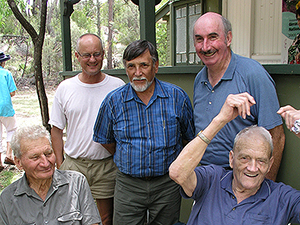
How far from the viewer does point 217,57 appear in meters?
2.03

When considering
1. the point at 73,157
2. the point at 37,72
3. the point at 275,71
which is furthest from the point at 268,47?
the point at 37,72

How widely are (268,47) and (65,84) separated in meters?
2.73

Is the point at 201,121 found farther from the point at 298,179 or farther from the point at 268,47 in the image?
the point at 268,47

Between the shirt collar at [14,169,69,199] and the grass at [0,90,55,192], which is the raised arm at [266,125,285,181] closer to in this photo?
the shirt collar at [14,169,69,199]

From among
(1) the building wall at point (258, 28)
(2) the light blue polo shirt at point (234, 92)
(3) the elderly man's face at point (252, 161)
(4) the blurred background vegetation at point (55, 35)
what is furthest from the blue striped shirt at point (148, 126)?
(4) the blurred background vegetation at point (55, 35)

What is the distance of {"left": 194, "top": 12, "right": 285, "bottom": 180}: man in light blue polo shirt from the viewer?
1.85m

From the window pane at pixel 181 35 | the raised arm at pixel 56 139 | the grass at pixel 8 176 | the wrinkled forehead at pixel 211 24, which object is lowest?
the grass at pixel 8 176

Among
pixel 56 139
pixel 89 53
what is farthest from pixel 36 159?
pixel 89 53

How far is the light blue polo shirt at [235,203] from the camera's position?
171 centimetres

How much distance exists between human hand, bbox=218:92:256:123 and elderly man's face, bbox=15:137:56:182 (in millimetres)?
1108

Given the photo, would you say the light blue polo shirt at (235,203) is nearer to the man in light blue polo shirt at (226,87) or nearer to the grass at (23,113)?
the man in light blue polo shirt at (226,87)

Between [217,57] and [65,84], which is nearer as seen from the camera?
[217,57]

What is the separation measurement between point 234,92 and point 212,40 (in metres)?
0.36

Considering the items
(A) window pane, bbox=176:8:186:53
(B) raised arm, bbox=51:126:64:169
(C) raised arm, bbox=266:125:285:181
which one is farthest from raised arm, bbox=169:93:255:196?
(A) window pane, bbox=176:8:186:53
